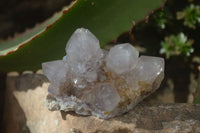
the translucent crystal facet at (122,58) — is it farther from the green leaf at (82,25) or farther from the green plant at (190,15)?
the green plant at (190,15)

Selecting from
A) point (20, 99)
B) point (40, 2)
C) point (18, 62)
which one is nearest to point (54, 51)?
point (18, 62)

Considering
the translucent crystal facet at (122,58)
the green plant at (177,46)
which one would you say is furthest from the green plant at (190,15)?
the translucent crystal facet at (122,58)

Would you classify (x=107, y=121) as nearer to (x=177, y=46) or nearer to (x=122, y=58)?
(x=122, y=58)

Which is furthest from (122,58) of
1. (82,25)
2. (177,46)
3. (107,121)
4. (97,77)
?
(177,46)

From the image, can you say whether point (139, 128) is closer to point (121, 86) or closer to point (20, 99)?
point (121, 86)

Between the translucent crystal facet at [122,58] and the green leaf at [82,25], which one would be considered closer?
the translucent crystal facet at [122,58]

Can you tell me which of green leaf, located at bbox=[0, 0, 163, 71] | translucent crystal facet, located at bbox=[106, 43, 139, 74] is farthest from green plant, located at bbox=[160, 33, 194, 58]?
translucent crystal facet, located at bbox=[106, 43, 139, 74]

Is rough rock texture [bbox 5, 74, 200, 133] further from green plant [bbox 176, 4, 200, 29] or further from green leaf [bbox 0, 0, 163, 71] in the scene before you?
green plant [bbox 176, 4, 200, 29]
